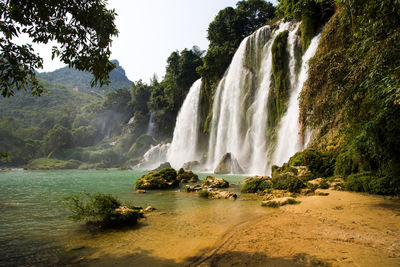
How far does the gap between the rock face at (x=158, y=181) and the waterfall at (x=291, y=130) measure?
29.6ft

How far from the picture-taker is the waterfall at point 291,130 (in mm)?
16812

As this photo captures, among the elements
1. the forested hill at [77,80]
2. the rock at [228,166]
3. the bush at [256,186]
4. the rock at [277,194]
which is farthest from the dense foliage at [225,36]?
the forested hill at [77,80]

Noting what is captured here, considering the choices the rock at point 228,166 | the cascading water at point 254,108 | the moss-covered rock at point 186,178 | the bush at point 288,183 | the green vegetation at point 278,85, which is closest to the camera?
the bush at point 288,183

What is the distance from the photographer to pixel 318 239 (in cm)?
362

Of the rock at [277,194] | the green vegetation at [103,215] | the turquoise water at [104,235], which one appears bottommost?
the turquoise water at [104,235]

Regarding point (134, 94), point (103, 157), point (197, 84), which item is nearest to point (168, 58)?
point (197, 84)

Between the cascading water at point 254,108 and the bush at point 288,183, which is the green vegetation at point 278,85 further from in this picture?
the bush at point 288,183

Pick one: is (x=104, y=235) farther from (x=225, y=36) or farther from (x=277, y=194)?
(x=225, y=36)

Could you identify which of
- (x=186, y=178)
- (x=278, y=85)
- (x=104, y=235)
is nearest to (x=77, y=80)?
(x=278, y=85)

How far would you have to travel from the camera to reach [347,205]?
230 inches

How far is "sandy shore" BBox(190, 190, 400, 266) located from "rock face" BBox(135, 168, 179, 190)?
7895mm

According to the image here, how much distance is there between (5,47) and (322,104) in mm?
6401

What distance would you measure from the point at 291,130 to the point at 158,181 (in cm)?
1122

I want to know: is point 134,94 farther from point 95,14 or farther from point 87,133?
point 95,14
